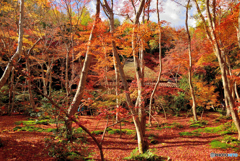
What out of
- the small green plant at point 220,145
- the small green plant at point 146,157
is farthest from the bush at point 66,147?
the small green plant at point 220,145

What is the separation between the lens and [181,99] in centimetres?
1305

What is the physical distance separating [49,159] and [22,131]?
276 cm

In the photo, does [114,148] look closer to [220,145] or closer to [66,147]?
[66,147]

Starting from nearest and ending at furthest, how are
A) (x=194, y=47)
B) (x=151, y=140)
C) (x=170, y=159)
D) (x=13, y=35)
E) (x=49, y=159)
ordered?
(x=49, y=159)
(x=170, y=159)
(x=151, y=140)
(x=13, y=35)
(x=194, y=47)

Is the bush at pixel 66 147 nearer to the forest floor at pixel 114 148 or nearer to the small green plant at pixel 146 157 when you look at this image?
the forest floor at pixel 114 148

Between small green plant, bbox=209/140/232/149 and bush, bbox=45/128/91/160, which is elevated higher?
bush, bbox=45/128/91/160

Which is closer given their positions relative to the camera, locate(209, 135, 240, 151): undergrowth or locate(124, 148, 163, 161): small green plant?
locate(124, 148, 163, 161): small green plant

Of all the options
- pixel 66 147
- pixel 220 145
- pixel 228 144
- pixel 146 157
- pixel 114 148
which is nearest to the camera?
pixel 66 147

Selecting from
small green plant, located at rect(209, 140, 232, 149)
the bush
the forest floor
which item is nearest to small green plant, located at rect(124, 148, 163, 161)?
the forest floor

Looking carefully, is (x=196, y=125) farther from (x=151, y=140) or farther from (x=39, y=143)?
(x=39, y=143)

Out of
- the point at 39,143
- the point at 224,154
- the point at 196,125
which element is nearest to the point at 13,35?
the point at 39,143

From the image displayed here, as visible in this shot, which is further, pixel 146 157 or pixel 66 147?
pixel 146 157

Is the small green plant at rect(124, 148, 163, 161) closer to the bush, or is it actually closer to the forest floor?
the forest floor

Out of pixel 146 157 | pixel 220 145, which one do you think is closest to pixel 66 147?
pixel 146 157
